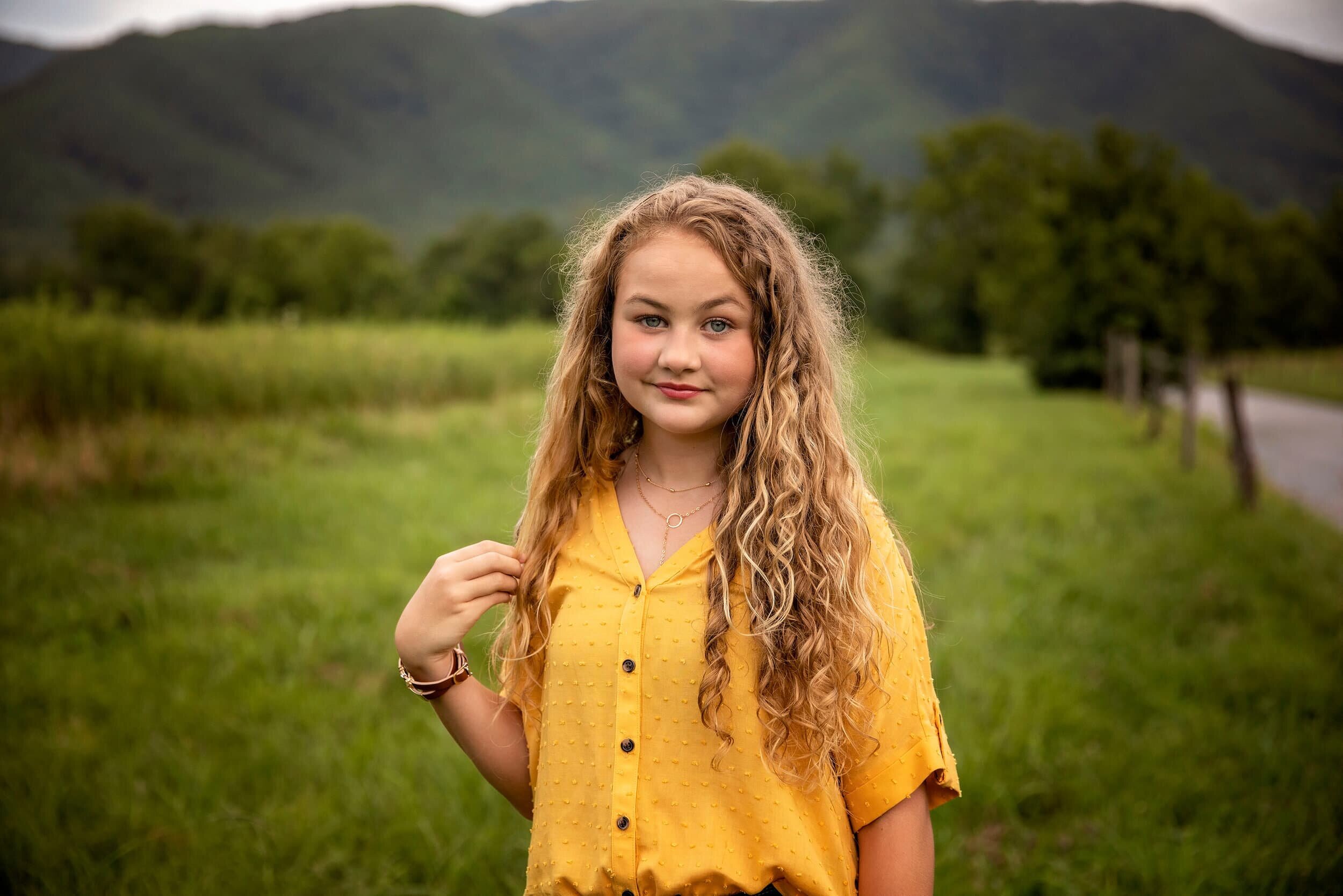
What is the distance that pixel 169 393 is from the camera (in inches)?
345

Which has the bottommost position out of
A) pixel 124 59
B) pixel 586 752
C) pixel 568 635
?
pixel 586 752

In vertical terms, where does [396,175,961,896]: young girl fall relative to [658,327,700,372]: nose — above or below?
below

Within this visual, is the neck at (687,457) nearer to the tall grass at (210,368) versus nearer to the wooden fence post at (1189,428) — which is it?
the tall grass at (210,368)

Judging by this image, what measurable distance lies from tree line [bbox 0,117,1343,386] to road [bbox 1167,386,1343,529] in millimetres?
2782

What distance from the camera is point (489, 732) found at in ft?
5.24

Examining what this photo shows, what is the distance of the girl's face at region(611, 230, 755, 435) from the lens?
4.60 feet

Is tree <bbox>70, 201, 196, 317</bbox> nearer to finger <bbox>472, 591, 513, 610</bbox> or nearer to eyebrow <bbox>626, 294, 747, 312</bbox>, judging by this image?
finger <bbox>472, 591, 513, 610</bbox>

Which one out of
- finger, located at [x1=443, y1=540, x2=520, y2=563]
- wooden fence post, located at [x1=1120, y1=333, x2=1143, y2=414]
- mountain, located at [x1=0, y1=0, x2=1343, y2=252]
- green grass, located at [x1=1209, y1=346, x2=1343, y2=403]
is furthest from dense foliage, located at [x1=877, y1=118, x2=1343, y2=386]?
finger, located at [x1=443, y1=540, x2=520, y2=563]

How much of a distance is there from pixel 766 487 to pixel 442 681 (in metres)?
0.68

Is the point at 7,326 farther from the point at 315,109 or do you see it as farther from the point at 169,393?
the point at 315,109

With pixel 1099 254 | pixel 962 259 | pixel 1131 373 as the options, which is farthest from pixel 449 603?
pixel 962 259

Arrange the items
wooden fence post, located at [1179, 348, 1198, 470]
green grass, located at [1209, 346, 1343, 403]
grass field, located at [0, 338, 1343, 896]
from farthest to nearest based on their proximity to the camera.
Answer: green grass, located at [1209, 346, 1343, 403] → wooden fence post, located at [1179, 348, 1198, 470] → grass field, located at [0, 338, 1343, 896]

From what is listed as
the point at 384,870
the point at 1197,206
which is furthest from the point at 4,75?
the point at 384,870

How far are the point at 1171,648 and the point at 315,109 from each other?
222 m
